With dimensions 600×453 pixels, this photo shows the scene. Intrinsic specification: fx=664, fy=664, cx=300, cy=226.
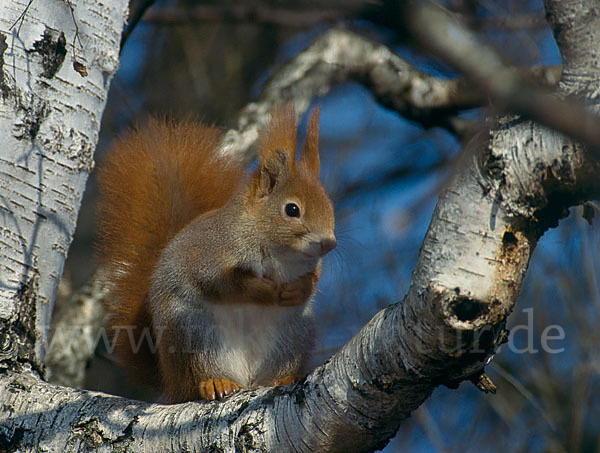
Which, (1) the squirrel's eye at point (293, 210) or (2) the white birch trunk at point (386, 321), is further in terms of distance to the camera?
(1) the squirrel's eye at point (293, 210)

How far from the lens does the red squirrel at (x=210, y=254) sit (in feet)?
6.42

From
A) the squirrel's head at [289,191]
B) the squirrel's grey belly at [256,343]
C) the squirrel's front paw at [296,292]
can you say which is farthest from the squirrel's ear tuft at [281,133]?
the squirrel's grey belly at [256,343]

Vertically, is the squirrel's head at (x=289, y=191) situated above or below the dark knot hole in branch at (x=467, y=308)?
above

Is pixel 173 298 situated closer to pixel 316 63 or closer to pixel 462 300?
pixel 462 300

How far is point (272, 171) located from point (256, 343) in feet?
1.88

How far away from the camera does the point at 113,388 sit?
10.7ft

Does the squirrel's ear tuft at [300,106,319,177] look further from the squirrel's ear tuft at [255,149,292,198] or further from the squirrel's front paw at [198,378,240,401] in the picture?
the squirrel's front paw at [198,378,240,401]

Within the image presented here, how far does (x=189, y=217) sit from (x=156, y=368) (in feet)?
1.79

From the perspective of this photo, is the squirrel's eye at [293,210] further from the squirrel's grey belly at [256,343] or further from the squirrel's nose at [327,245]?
the squirrel's grey belly at [256,343]

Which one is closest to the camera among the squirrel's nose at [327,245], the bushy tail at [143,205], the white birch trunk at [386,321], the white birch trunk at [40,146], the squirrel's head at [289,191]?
the white birch trunk at [386,321]

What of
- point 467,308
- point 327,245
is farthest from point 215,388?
point 467,308

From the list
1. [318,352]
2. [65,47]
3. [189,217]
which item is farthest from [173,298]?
[65,47]

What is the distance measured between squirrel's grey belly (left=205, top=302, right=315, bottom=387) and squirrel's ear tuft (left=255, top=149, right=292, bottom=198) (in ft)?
1.40

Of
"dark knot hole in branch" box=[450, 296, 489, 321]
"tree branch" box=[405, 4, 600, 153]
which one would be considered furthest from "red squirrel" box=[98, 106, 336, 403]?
"tree branch" box=[405, 4, 600, 153]
